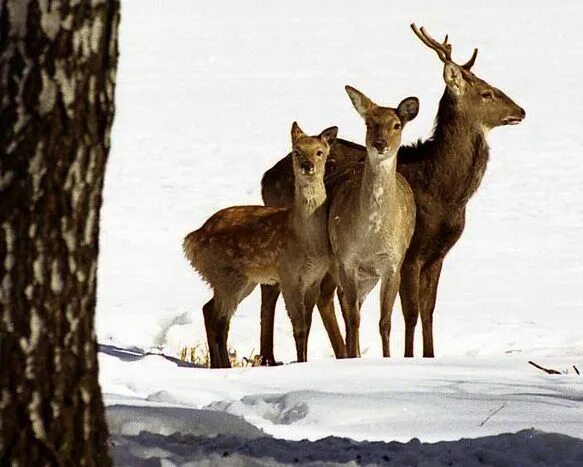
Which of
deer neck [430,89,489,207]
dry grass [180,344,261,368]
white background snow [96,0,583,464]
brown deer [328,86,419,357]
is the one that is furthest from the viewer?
deer neck [430,89,489,207]

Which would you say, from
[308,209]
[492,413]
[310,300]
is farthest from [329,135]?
[492,413]

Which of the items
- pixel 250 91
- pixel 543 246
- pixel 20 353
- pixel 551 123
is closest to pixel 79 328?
pixel 20 353

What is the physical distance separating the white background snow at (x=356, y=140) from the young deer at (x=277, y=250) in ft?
4.04

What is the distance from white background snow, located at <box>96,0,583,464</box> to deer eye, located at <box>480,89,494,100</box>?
6.16ft

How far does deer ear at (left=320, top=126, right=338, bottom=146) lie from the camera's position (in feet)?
35.2

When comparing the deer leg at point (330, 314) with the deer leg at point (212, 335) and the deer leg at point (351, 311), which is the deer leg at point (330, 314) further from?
the deer leg at point (212, 335)

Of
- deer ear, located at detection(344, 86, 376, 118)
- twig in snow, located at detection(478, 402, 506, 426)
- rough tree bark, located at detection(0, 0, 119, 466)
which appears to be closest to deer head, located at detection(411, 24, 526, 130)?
deer ear, located at detection(344, 86, 376, 118)

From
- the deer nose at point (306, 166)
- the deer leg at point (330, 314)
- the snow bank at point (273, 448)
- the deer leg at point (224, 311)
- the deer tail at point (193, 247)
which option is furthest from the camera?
the deer leg at point (330, 314)

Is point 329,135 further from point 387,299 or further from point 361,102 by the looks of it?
point 387,299

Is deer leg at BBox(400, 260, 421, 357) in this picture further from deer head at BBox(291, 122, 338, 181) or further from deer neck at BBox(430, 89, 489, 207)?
deer head at BBox(291, 122, 338, 181)

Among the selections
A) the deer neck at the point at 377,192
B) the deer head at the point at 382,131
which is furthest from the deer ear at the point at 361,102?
the deer neck at the point at 377,192

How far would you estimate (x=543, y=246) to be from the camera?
1761 cm

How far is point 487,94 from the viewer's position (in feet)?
38.3

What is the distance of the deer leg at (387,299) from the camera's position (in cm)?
1055
